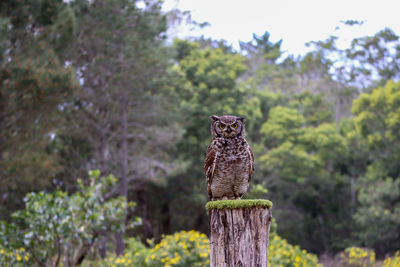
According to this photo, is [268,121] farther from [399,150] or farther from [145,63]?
[145,63]

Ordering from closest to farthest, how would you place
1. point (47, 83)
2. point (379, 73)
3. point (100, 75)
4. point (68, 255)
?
point (68, 255) → point (47, 83) → point (100, 75) → point (379, 73)

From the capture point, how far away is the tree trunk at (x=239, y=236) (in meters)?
3.28

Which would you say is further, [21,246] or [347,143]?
[347,143]

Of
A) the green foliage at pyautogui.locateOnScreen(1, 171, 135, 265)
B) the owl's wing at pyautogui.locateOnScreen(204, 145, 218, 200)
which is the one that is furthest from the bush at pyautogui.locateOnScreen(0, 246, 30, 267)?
the owl's wing at pyautogui.locateOnScreen(204, 145, 218, 200)

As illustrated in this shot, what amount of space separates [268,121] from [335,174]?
13.9 feet

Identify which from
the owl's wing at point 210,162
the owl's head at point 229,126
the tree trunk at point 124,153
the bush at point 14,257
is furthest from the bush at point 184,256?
the tree trunk at point 124,153

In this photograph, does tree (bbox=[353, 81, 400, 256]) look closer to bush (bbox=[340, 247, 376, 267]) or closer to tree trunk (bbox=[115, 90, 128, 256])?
bush (bbox=[340, 247, 376, 267])

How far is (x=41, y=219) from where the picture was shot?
8000 millimetres

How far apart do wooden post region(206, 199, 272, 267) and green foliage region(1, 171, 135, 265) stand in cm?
532

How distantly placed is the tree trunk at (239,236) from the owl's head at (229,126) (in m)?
1.10

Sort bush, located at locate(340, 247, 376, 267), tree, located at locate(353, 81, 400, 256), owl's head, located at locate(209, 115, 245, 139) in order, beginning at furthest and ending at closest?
tree, located at locate(353, 81, 400, 256) → bush, located at locate(340, 247, 376, 267) → owl's head, located at locate(209, 115, 245, 139)

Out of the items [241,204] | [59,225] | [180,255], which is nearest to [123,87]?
[59,225]

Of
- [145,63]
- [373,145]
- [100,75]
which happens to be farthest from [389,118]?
[100,75]

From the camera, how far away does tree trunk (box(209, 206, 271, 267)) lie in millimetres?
3283
